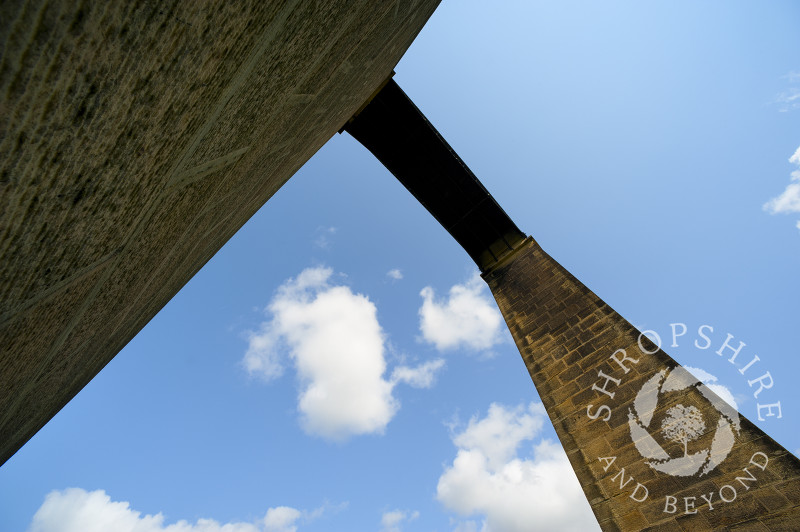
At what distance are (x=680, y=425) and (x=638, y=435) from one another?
12.8 inches

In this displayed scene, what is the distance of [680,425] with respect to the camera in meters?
2.80

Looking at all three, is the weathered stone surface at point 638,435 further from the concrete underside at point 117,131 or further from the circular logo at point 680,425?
the concrete underside at point 117,131

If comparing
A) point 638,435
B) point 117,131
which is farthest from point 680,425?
point 117,131

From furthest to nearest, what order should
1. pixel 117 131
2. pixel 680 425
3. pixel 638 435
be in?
pixel 638 435
pixel 680 425
pixel 117 131

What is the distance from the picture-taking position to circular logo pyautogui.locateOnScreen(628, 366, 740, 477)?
2593 millimetres

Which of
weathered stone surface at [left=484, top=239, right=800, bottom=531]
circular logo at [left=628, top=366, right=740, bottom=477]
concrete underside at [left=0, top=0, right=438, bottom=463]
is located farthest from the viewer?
circular logo at [left=628, top=366, right=740, bottom=477]

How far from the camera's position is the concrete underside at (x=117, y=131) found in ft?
1.39

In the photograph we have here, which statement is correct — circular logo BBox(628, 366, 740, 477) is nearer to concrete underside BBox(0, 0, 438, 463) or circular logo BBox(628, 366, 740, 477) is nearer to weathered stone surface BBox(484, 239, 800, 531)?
weathered stone surface BBox(484, 239, 800, 531)

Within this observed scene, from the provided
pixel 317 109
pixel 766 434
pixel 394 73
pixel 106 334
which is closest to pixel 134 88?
pixel 317 109

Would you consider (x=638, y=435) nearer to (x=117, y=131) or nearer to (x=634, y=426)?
(x=634, y=426)

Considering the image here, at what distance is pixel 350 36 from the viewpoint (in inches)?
63.4

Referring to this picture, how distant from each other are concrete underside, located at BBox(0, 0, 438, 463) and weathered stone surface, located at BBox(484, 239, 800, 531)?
3658 mm

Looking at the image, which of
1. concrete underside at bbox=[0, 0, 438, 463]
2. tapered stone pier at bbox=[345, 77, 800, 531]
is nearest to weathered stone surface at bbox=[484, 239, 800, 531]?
tapered stone pier at bbox=[345, 77, 800, 531]

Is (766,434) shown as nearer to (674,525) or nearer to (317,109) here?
(674,525)
